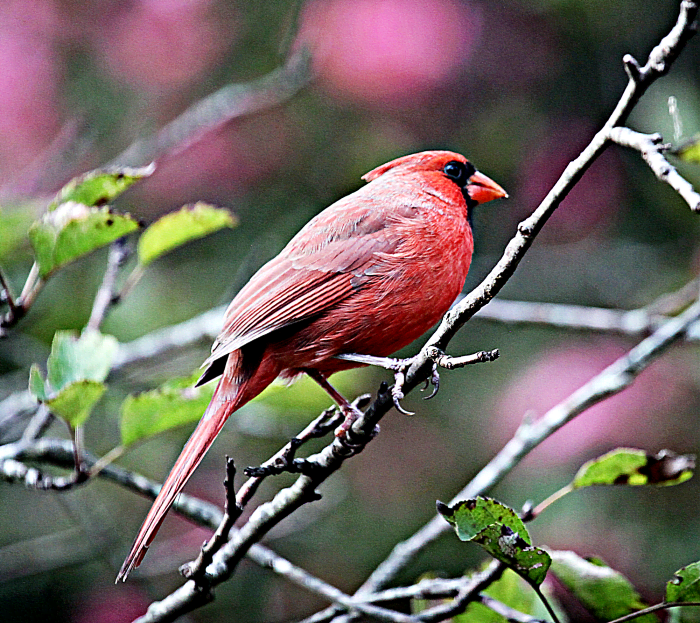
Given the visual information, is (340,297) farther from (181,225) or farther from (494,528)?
(494,528)

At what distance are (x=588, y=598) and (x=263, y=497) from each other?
97.3 inches

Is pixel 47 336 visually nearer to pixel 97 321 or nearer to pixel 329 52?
pixel 97 321

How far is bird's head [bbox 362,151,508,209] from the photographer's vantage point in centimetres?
241

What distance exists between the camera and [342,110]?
4668 millimetres

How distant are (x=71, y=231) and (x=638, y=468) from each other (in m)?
1.33

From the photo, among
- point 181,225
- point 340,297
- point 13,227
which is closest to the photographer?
point 340,297

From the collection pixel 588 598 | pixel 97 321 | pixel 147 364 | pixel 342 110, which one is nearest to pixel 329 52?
pixel 342 110

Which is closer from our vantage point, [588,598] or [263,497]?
[588,598]

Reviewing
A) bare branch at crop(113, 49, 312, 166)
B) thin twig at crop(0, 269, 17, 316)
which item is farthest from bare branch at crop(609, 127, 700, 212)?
bare branch at crop(113, 49, 312, 166)

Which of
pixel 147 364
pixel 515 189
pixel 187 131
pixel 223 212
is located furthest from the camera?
pixel 515 189

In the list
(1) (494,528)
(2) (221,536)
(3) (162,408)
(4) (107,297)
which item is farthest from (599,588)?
(4) (107,297)

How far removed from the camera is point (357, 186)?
442 cm

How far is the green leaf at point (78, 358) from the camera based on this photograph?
1.95m

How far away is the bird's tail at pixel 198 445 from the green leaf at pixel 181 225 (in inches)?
16.9
